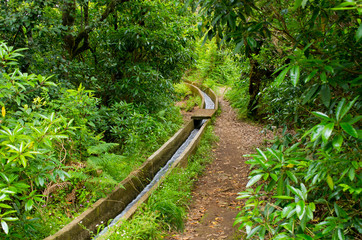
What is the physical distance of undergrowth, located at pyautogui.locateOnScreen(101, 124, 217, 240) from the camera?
4.21 m

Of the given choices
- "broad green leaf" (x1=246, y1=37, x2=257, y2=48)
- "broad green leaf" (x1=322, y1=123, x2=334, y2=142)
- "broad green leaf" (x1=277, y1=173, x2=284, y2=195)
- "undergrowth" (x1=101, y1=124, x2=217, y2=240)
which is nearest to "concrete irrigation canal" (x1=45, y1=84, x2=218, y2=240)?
"undergrowth" (x1=101, y1=124, x2=217, y2=240)

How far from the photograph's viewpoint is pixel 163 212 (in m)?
4.87

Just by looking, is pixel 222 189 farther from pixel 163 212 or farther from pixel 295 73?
pixel 295 73

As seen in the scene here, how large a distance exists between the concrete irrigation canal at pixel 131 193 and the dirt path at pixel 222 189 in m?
0.81

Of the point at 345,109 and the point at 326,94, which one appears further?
the point at 326,94

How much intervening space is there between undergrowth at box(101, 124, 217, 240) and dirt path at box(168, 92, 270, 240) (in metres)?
0.20

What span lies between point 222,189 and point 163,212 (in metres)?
1.86

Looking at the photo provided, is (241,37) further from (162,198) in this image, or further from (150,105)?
(150,105)

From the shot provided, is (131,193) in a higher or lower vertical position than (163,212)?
lower

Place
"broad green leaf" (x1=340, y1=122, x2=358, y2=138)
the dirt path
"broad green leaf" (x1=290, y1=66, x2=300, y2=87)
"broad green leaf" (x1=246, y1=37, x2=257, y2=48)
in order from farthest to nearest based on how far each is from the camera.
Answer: the dirt path < "broad green leaf" (x1=246, y1=37, x2=257, y2=48) < "broad green leaf" (x1=290, y1=66, x2=300, y2=87) < "broad green leaf" (x1=340, y1=122, x2=358, y2=138)

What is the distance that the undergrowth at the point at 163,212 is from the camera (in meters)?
4.21

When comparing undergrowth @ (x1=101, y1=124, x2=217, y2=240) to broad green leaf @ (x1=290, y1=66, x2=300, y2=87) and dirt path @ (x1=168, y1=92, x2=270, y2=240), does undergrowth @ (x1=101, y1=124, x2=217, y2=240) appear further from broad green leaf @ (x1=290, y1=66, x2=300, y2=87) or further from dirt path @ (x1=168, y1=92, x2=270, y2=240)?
broad green leaf @ (x1=290, y1=66, x2=300, y2=87)

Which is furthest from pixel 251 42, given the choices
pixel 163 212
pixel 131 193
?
pixel 131 193

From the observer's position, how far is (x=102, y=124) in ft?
22.6
